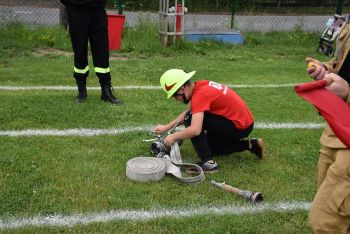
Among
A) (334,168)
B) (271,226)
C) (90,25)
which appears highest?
(90,25)

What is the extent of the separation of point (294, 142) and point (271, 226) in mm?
1870

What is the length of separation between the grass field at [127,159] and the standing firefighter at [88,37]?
0.24m

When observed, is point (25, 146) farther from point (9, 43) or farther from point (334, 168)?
point (9, 43)

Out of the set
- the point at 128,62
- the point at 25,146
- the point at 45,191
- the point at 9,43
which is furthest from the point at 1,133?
the point at 9,43

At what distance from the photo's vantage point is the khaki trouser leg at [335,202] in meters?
2.46

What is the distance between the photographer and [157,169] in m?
3.93

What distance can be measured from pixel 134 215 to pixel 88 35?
345cm

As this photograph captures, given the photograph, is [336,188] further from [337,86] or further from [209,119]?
[209,119]

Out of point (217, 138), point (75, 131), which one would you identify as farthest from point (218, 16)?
point (217, 138)

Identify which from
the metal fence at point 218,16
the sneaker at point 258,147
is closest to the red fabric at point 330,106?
the sneaker at point 258,147

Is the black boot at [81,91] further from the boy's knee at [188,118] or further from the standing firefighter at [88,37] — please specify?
the boy's knee at [188,118]

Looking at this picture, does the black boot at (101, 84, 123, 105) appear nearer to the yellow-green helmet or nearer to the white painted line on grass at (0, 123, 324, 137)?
the white painted line on grass at (0, 123, 324, 137)

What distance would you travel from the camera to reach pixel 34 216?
3285 millimetres

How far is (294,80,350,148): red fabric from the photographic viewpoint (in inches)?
88.8
